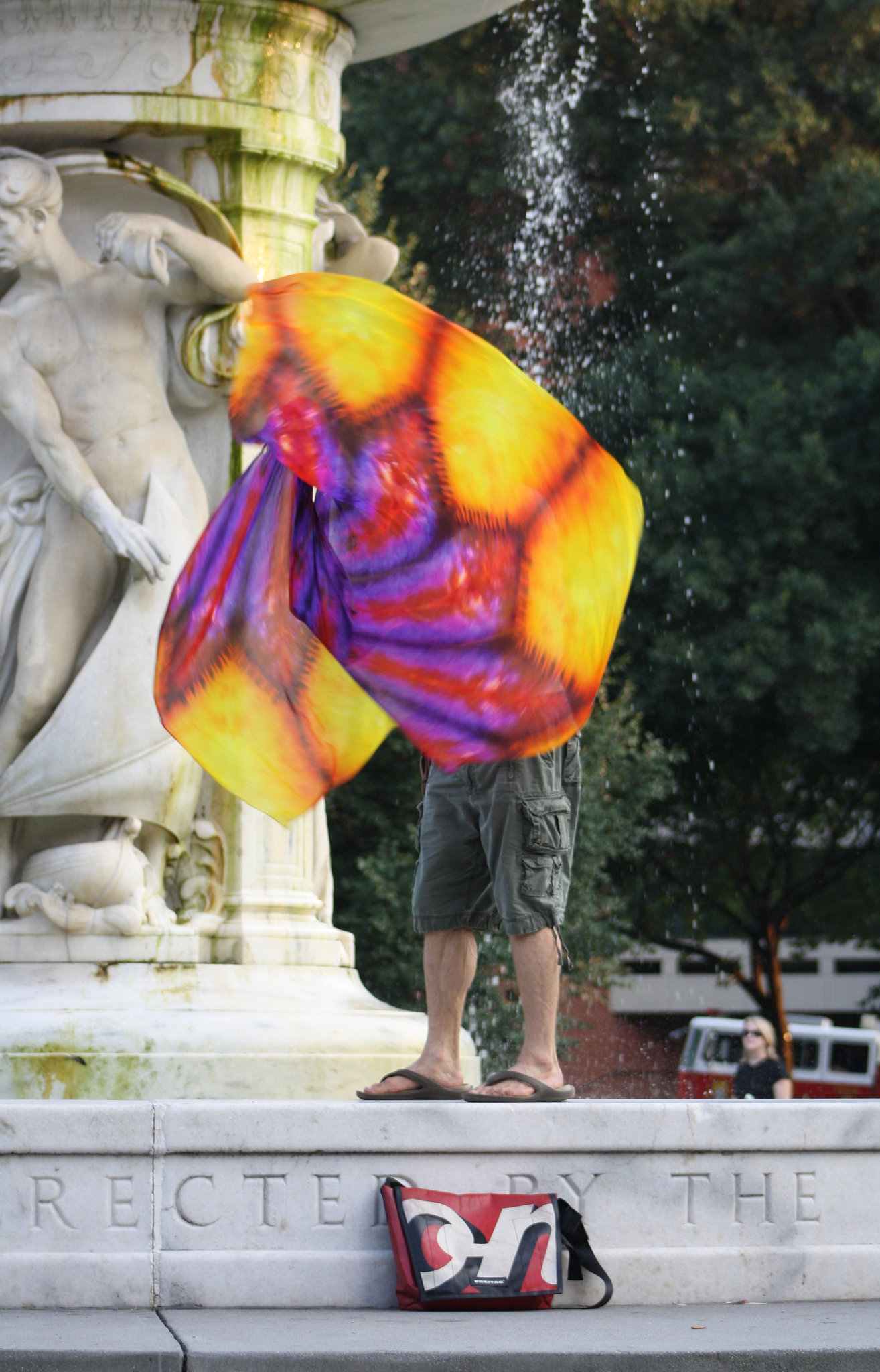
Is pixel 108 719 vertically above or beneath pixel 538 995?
above

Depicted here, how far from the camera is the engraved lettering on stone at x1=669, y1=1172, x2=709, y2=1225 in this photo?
496cm

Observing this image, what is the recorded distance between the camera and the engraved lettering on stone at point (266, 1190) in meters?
4.81

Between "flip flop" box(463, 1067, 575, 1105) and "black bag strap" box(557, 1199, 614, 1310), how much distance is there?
30 centimetres

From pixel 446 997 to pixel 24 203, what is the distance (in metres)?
2.93

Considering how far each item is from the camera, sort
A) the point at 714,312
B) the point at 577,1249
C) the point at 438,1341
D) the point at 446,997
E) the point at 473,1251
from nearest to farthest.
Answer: the point at 438,1341 < the point at 473,1251 < the point at 577,1249 < the point at 446,997 < the point at 714,312

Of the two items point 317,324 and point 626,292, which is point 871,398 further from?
point 317,324

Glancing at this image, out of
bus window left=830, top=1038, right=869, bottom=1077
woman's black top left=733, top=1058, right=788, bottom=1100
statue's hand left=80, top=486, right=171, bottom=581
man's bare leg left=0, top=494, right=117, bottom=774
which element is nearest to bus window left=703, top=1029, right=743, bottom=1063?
bus window left=830, top=1038, right=869, bottom=1077

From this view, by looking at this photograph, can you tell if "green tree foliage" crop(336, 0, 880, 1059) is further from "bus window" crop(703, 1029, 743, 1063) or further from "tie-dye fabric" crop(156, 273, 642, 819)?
"tie-dye fabric" crop(156, 273, 642, 819)

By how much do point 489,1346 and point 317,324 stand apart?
2.43 metres

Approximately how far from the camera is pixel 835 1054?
1065 inches

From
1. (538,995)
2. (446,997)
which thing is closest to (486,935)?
(446,997)

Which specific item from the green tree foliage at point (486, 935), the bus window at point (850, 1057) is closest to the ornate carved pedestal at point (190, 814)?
the green tree foliage at point (486, 935)

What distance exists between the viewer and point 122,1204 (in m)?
4.79

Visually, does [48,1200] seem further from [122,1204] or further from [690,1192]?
[690,1192]
